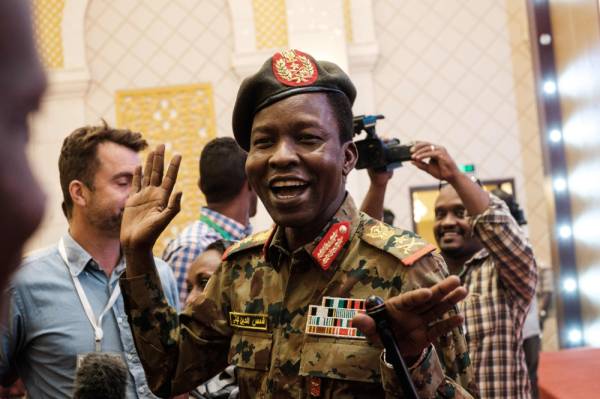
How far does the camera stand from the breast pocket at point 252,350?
161cm

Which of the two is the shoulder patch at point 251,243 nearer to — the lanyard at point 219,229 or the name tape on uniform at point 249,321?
the name tape on uniform at point 249,321

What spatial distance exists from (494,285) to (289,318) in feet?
5.55

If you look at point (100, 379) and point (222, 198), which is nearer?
point (100, 379)

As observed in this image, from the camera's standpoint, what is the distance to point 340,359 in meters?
1.50

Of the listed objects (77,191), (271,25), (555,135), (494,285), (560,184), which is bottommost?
(494,285)

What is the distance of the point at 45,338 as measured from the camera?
2.38m

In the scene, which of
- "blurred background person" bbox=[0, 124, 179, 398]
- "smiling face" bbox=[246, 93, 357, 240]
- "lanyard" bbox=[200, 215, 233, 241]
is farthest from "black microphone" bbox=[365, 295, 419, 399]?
"lanyard" bbox=[200, 215, 233, 241]

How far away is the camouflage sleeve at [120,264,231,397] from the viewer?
1.68m

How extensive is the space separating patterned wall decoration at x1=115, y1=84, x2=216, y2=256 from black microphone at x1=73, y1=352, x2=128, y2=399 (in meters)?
4.76

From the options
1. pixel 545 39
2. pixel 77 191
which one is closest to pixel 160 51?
pixel 545 39

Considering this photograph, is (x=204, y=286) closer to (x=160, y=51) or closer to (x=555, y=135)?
(x=555, y=135)

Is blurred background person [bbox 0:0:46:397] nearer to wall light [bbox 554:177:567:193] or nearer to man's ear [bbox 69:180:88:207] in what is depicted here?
man's ear [bbox 69:180:88:207]

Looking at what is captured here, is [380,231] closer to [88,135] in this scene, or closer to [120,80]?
[88,135]

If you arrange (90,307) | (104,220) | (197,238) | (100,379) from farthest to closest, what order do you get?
(197,238), (104,220), (90,307), (100,379)
